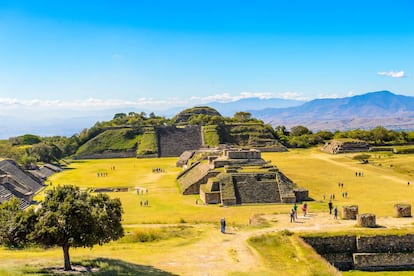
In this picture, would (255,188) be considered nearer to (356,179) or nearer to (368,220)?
(368,220)

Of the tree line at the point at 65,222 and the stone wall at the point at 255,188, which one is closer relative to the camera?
the tree line at the point at 65,222

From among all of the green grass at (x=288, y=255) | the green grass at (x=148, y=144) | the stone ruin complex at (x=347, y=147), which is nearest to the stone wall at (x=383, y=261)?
the green grass at (x=288, y=255)

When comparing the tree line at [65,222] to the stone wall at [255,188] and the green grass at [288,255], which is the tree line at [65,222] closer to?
Answer: the green grass at [288,255]

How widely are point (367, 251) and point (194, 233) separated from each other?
33.2ft

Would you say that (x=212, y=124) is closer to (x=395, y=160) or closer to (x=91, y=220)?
(x=395, y=160)

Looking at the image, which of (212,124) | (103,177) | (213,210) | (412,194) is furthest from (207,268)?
(212,124)

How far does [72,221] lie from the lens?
17750 millimetres

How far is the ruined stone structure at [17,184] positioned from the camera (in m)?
42.4

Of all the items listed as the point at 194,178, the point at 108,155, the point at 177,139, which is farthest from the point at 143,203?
the point at 177,139

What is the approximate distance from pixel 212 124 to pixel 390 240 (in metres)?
91.9

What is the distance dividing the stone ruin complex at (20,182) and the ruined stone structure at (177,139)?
31646 mm

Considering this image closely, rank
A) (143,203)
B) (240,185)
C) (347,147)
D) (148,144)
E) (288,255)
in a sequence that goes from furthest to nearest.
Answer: (148,144) < (347,147) < (240,185) < (143,203) < (288,255)

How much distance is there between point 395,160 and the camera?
249 feet

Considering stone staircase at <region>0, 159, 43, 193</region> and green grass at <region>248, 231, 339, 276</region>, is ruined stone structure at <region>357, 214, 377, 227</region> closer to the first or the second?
green grass at <region>248, 231, 339, 276</region>
